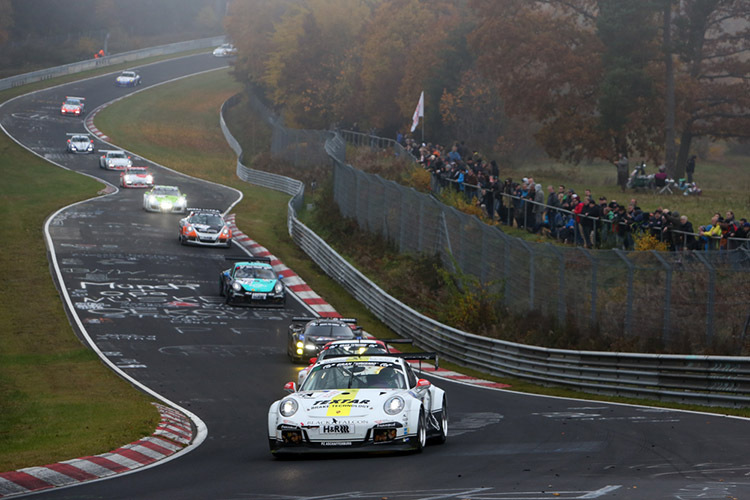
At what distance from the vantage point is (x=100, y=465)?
12461 mm

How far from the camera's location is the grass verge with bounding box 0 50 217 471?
14914 millimetres

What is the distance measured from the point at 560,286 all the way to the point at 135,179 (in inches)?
1632

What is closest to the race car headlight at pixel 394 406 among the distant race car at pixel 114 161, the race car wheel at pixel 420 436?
the race car wheel at pixel 420 436

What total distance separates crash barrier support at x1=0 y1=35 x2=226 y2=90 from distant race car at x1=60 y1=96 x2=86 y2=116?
14.5 meters

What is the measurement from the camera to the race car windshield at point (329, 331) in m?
25.4

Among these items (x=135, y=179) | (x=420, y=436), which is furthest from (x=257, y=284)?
(x=135, y=179)

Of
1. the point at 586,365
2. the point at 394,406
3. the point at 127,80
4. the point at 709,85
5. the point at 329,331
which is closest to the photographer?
the point at 394,406

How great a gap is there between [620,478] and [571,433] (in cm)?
401

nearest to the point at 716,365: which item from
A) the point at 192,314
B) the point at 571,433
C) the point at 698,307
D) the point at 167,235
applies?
the point at 698,307

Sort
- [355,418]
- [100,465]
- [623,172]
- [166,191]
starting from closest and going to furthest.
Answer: [100,465]
[355,418]
[623,172]
[166,191]

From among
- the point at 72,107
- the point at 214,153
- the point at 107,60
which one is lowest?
the point at 214,153

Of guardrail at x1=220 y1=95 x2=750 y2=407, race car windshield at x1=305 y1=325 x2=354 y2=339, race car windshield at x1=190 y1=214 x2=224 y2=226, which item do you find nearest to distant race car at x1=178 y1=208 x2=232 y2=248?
race car windshield at x1=190 y1=214 x2=224 y2=226

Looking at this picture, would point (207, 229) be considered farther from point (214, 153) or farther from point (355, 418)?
point (214, 153)

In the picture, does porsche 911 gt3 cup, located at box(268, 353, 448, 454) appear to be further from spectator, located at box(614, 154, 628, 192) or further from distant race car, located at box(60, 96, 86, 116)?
distant race car, located at box(60, 96, 86, 116)
